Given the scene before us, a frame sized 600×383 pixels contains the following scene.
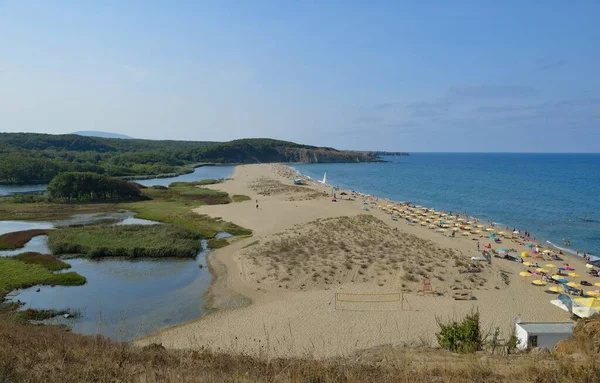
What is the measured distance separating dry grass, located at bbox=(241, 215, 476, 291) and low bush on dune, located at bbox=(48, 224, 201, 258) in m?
7.90

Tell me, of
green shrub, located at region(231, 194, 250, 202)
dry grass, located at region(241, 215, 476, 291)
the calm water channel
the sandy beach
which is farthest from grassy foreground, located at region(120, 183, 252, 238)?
the calm water channel

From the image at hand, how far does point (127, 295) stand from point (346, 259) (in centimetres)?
1745

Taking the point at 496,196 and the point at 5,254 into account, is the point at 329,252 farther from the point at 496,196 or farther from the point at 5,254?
the point at 496,196

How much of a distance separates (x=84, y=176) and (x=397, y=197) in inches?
2489

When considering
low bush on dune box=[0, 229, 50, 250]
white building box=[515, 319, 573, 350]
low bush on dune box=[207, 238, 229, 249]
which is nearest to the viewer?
white building box=[515, 319, 573, 350]

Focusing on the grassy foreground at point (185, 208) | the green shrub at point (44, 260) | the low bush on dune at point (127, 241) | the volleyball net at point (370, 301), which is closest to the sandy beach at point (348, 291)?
the volleyball net at point (370, 301)

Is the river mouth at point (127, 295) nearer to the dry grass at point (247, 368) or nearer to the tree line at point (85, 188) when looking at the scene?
the dry grass at point (247, 368)

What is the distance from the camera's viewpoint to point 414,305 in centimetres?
2445

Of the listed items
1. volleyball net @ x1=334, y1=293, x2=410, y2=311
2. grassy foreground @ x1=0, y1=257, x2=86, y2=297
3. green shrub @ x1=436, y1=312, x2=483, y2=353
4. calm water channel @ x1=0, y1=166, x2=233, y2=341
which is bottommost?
calm water channel @ x1=0, y1=166, x2=233, y2=341

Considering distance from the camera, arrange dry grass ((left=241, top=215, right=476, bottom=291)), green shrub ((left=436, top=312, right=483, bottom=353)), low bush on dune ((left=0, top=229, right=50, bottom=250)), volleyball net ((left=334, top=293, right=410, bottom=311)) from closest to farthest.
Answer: green shrub ((left=436, top=312, right=483, bottom=353)) → volleyball net ((left=334, top=293, right=410, bottom=311)) → dry grass ((left=241, top=215, right=476, bottom=291)) → low bush on dune ((left=0, top=229, right=50, bottom=250))

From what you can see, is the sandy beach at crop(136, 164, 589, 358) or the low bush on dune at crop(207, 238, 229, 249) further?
the low bush on dune at crop(207, 238, 229, 249)

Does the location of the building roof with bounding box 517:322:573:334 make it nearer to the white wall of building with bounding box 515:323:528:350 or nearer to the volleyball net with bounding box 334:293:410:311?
the white wall of building with bounding box 515:323:528:350

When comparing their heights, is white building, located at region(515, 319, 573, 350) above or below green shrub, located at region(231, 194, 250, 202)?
above

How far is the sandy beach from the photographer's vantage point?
20281 millimetres
